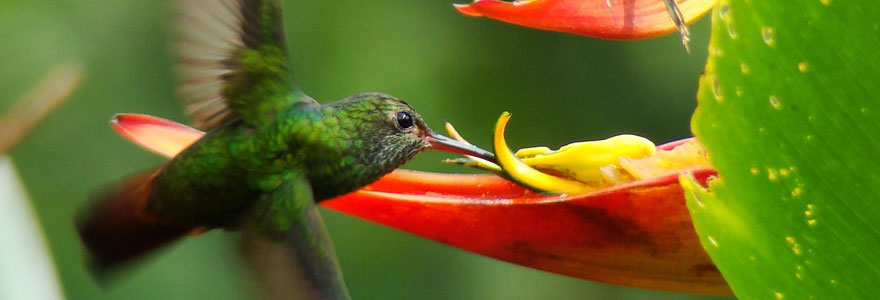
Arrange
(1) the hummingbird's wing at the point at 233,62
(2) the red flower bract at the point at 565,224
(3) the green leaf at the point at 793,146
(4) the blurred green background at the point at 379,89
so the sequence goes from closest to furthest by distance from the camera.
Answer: (3) the green leaf at the point at 793,146, (2) the red flower bract at the point at 565,224, (1) the hummingbird's wing at the point at 233,62, (4) the blurred green background at the point at 379,89

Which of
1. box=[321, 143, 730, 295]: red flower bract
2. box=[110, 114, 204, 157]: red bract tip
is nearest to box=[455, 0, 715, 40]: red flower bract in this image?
box=[321, 143, 730, 295]: red flower bract

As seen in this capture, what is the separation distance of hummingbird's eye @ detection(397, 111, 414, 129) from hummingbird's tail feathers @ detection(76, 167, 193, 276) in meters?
0.20

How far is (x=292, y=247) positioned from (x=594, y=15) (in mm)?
266

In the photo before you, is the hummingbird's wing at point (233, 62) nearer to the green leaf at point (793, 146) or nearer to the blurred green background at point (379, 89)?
the green leaf at point (793, 146)

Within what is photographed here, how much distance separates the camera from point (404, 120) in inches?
32.0

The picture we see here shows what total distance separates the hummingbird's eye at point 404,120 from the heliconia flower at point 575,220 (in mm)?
44

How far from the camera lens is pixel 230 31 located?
80 centimetres

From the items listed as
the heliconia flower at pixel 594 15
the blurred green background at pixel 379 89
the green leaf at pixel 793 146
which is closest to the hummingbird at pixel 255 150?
the heliconia flower at pixel 594 15

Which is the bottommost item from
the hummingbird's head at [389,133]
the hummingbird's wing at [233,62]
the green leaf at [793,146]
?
the green leaf at [793,146]

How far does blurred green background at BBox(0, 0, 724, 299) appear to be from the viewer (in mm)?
1895

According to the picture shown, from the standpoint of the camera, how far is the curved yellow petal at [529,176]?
0.75 meters

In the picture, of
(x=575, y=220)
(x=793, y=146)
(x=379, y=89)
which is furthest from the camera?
(x=379, y=89)

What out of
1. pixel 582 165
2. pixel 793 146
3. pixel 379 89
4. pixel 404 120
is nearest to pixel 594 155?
pixel 582 165

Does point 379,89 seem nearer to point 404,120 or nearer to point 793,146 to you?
point 404,120
